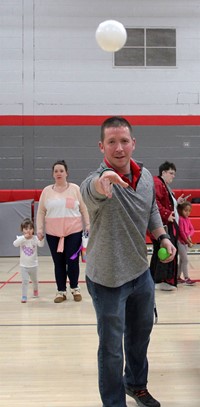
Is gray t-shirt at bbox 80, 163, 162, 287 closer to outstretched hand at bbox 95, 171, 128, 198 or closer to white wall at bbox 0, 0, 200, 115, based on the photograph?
outstretched hand at bbox 95, 171, 128, 198

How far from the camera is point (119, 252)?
2.44 meters

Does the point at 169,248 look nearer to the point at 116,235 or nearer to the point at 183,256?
the point at 116,235

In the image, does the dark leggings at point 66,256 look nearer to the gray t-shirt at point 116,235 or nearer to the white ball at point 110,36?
the white ball at point 110,36

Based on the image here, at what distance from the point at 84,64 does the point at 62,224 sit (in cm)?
680

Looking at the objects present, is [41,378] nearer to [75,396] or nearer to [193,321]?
[75,396]

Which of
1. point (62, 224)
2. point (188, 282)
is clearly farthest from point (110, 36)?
point (188, 282)

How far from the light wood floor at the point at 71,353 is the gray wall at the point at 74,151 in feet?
18.6

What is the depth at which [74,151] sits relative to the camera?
37.2ft

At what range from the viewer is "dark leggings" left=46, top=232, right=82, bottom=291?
5.44 meters

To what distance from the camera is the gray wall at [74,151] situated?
11.2 meters

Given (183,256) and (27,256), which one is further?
(183,256)

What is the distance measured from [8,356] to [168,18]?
966 cm

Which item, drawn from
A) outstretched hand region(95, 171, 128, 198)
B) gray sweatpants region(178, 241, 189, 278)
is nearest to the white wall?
gray sweatpants region(178, 241, 189, 278)

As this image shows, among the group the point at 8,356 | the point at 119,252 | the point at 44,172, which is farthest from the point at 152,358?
the point at 44,172
